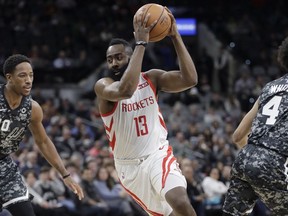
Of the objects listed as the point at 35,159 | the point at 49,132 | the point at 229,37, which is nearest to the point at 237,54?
the point at 229,37

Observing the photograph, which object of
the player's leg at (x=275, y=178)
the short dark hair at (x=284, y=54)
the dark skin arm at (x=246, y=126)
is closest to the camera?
the player's leg at (x=275, y=178)

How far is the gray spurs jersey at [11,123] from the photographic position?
6402 millimetres

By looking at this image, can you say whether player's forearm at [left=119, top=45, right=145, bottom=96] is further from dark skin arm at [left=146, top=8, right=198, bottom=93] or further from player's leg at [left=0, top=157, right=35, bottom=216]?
player's leg at [left=0, top=157, right=35, bottom=216]

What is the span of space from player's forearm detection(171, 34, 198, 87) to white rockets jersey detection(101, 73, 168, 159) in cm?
37

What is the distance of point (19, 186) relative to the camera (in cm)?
646

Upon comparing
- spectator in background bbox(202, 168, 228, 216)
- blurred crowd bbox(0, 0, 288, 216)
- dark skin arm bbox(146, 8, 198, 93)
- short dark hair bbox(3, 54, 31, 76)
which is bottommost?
spectator in background bbox(202, 168, 228, 216)

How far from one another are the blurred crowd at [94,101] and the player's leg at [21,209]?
5326mm

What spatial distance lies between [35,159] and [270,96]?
8.06 meters

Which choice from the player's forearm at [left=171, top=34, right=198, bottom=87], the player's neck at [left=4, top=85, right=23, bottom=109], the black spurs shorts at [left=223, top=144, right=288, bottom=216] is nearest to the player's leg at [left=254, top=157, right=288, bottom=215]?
the black spurs shorts at [left=223, top=144, right=288, bottom=216]

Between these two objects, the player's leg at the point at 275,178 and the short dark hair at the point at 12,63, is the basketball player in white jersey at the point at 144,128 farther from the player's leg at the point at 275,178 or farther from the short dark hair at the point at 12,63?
the player's leg at the point at 275,178

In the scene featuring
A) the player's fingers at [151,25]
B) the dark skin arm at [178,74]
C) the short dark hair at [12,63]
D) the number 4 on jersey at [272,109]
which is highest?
the player's fingers at [151,25]

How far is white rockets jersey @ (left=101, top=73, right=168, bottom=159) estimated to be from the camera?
21.6 ft

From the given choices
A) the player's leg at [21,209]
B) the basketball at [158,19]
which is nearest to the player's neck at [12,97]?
the player's leg at [21,209]

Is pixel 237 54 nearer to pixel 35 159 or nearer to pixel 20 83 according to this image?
pixel 35 159
